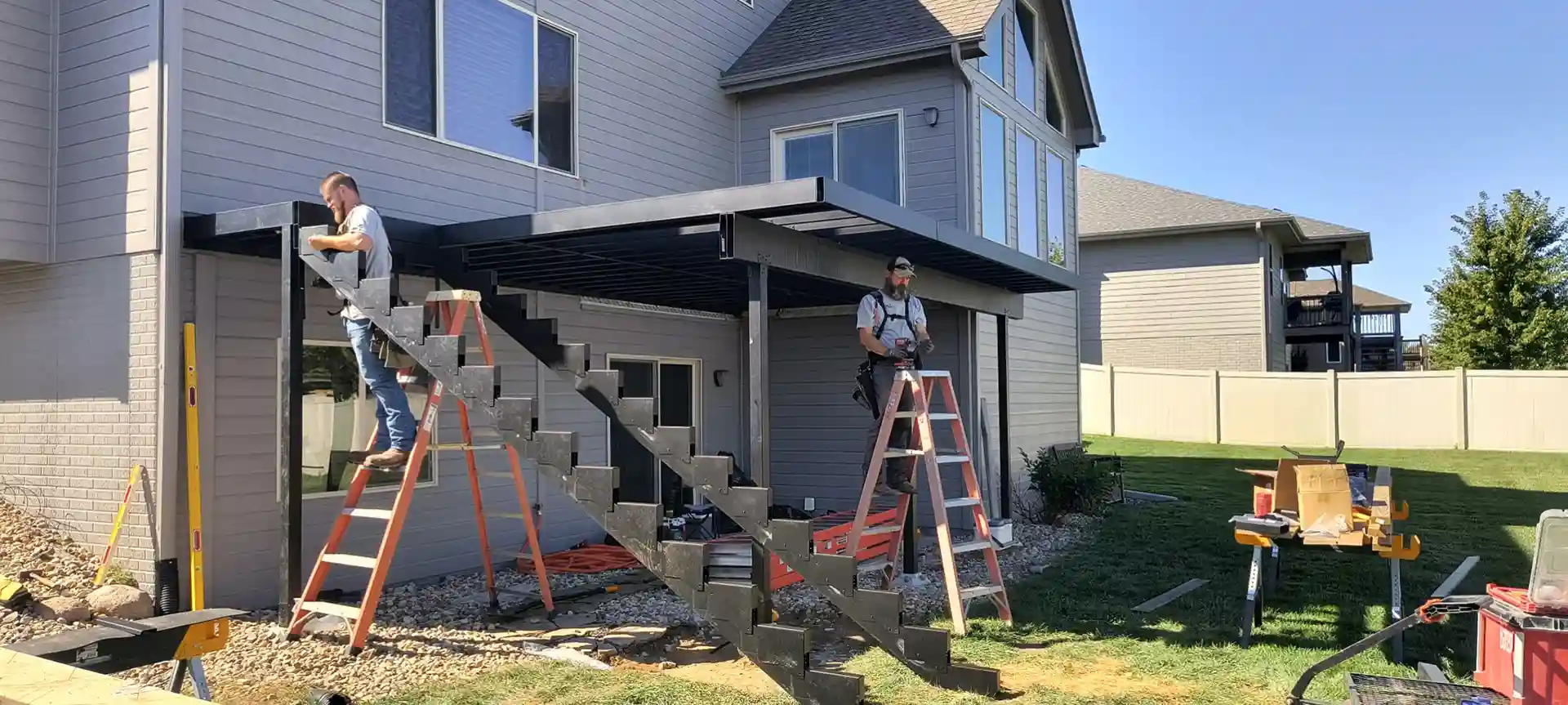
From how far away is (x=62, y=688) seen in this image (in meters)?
2.70

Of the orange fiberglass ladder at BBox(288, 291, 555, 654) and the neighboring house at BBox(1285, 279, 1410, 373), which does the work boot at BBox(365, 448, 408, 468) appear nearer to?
the orange fiberglass ladder at BBox(288, 291, 555, 654)

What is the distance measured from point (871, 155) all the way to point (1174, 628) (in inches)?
244

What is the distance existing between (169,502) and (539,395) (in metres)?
3.30

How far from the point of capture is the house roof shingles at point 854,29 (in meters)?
10.6

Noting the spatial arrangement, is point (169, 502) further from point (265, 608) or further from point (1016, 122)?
point (1016, 122)

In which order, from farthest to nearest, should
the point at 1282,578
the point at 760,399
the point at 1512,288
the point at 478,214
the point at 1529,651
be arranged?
the point at 1512,288, the point at 478,214, the point at 1282,578, the point at 760,399, the point at 1529,651

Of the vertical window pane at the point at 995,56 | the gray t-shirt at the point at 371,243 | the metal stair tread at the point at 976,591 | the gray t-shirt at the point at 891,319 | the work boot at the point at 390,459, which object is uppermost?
the vertical window pane at the point at 995,56

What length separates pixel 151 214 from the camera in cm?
642

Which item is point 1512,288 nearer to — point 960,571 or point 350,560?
point 960,571

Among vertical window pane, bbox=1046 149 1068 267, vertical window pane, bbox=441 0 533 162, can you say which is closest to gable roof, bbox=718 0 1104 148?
vertical window pane, bbox=1046 149 1068 267

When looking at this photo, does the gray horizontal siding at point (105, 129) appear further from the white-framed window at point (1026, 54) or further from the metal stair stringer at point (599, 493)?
the white-framed window at point (1026, 54)

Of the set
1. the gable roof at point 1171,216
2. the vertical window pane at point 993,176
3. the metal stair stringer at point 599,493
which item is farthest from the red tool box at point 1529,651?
the gable roof at point 1171,216

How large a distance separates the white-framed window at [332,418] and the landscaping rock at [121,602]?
49.1 inches

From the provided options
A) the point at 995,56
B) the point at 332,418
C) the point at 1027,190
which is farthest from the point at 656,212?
the point at 1027,190
